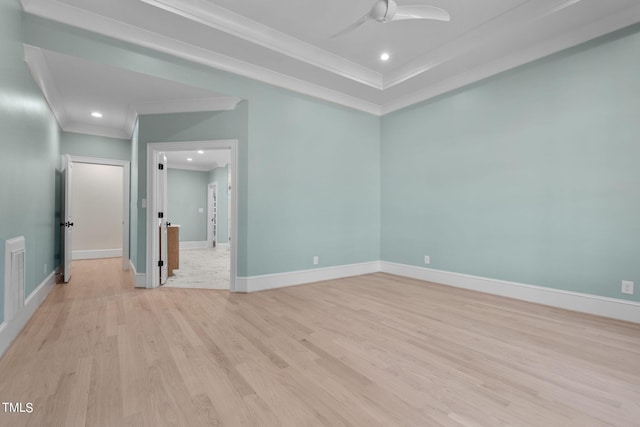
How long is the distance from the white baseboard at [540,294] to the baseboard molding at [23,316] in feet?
15.9

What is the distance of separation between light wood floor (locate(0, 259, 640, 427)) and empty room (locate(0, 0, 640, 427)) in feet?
0.06

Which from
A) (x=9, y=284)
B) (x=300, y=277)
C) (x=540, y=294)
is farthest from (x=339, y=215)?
(x=9, y=284)

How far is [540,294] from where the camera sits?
3.47m

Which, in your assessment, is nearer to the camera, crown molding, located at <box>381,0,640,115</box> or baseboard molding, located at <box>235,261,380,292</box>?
crown molding, located at <box>381,0,640,115</box>

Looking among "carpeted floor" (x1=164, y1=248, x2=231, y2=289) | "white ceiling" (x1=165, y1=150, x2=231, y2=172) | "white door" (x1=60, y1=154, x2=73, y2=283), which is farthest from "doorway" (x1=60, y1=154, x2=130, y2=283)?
"white ceiling" (x1=165, y1=150, x2=231, y2=172)

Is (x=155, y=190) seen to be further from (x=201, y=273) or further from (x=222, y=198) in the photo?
(x=222, y=198)

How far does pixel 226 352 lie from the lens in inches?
88.6

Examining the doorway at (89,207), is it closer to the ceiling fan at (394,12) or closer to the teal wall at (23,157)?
the teal wall at (23,157)

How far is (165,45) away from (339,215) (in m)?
3.35

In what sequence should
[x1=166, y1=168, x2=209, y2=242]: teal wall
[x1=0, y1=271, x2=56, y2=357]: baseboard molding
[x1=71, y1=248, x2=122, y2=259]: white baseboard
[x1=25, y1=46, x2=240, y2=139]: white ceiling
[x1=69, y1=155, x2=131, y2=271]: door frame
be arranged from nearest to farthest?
1. [x1=0, y1=271, x2=56, y2=357]: baseboard molding
2. [x1=25, y1=46, x2=240, y2=139]: white ceiling
3. [x1=69, y1=155, x2=131, y2=271]: door frame
4. [x1=71, y1=248, x2=122, y2=259]: white baseboard
5. [x1=166, y1=168, x2=209, y2=242]: teal wall

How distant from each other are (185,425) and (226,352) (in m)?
0.80

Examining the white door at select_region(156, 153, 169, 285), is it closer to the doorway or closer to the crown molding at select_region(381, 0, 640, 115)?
the doorway

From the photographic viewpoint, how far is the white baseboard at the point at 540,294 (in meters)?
2.91

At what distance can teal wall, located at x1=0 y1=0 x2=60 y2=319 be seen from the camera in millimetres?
2344
